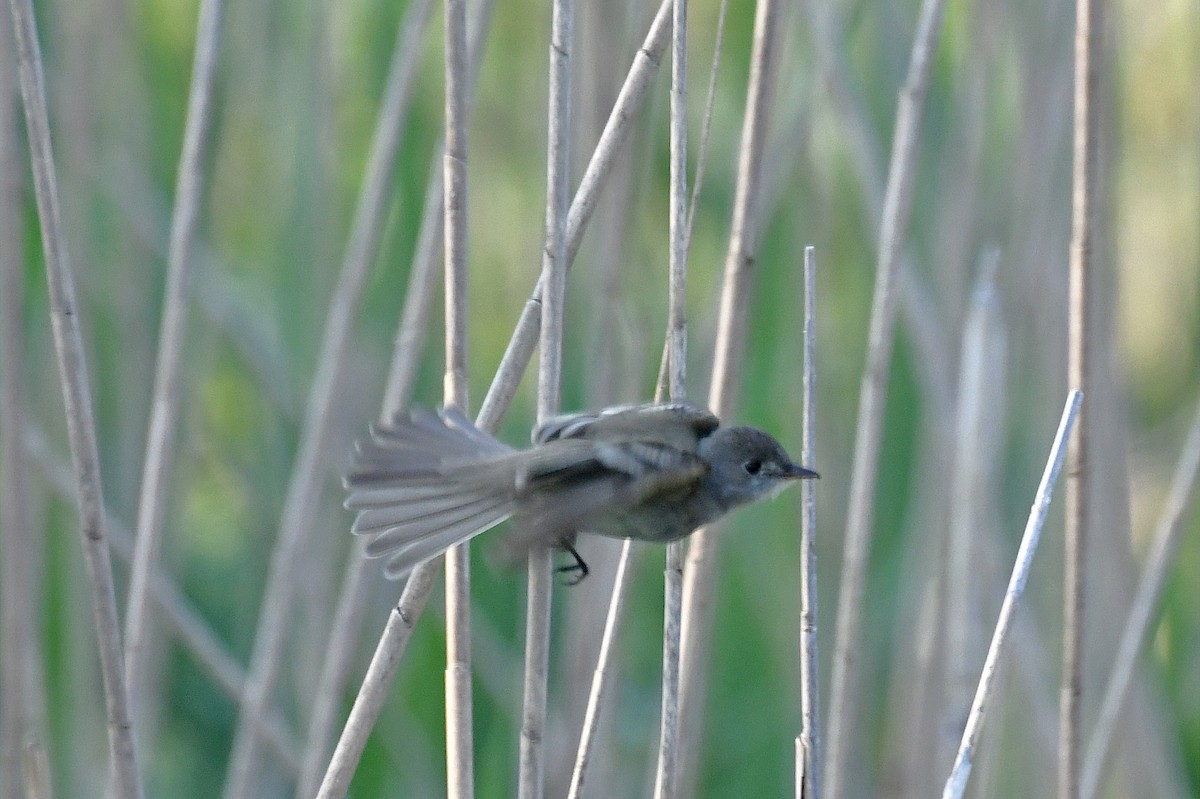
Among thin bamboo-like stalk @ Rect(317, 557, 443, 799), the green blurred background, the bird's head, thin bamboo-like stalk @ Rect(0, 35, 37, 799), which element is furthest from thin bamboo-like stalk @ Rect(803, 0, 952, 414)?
thin bamboo-like stalk @ Rect(0, 35, 37, 799)

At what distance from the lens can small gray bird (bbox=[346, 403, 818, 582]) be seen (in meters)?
1.54

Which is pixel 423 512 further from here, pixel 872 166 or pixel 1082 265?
pixel 872 166

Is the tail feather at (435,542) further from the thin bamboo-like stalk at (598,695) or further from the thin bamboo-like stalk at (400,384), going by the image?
the thin bamboo-like stalk at (400,384)

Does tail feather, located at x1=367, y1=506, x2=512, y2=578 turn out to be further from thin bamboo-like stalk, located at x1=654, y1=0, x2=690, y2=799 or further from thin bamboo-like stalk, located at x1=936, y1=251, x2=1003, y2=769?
thin bamboo-like stalk, located at x1=936, y1=251, x2=1003, y2=769

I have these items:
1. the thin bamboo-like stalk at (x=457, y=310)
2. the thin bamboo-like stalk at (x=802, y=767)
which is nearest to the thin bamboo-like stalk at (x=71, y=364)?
the thin bamboo-like stalk at (x=457, y=310)

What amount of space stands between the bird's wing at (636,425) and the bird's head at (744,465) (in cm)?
3

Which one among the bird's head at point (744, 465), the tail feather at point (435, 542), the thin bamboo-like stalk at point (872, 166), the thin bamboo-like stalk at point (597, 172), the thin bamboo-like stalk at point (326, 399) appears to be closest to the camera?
the tail feather at point (435, 542)

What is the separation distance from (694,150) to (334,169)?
944mm

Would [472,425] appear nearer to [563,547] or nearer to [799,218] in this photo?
[563,547]

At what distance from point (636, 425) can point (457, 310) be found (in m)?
0.25

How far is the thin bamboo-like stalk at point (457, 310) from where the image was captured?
1583 mm

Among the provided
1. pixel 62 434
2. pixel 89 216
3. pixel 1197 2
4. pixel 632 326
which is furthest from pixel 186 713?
pixel 1197 2

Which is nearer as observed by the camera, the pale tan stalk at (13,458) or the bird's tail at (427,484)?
the bird's tail at (427,484)

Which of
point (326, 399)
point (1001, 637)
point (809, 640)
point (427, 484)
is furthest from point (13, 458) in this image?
point (1001, 637)
